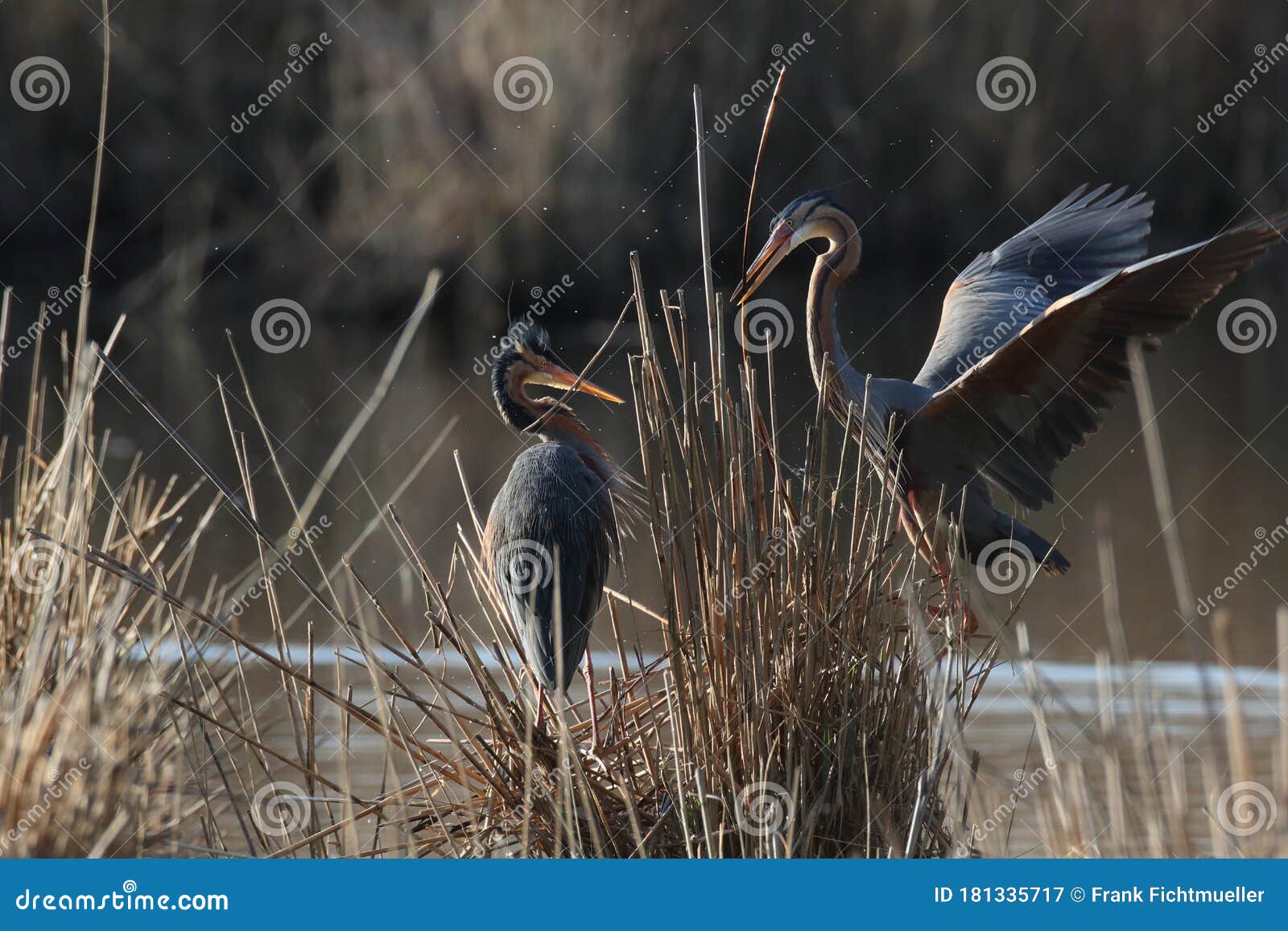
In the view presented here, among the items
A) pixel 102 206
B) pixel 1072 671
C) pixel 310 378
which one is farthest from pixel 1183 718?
pixel 102 206

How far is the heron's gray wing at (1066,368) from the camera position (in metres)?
3.59

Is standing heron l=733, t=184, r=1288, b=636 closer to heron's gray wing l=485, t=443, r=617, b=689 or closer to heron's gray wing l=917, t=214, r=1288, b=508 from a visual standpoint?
heron's gray wing l=917, t=214, r=1288, b=508

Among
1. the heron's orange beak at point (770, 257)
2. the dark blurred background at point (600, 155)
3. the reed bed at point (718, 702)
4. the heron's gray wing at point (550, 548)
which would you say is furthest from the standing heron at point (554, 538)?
the dark blurred background at point (600, 155)

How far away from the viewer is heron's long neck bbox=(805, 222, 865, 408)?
435 centimetres

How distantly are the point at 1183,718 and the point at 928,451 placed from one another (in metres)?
1.49

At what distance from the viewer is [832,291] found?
4398mm

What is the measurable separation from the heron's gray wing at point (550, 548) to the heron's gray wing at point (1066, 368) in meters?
0.92

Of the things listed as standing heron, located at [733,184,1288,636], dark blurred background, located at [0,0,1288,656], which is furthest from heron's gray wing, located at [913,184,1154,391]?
dark blurred background, located at [0,0,1288,656]

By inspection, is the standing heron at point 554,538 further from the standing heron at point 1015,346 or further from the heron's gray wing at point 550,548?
the standing heron at point 1015,346

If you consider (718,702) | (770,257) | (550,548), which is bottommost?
(718,702)

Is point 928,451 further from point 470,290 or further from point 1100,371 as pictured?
point 470,290

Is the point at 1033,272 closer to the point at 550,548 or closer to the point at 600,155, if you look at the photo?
the point at 550,548

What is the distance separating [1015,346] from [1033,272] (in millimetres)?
1009

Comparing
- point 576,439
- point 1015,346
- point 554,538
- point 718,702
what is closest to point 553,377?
point 576,439
